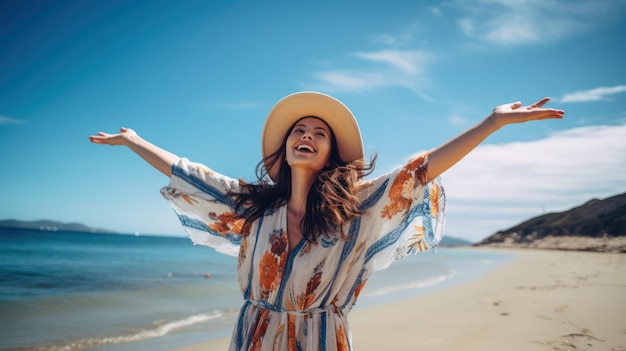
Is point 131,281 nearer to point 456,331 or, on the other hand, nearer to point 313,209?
point 456,331

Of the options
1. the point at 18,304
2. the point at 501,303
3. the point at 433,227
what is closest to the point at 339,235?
the point at 433,227

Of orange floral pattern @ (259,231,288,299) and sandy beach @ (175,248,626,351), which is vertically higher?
orange floral pattern @ (259,231,288,299)

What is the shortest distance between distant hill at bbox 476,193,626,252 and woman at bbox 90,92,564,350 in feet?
43.9

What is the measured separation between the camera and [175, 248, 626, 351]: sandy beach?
3.88 meters

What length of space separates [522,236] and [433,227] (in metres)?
50.7

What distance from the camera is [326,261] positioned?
5.86 feet

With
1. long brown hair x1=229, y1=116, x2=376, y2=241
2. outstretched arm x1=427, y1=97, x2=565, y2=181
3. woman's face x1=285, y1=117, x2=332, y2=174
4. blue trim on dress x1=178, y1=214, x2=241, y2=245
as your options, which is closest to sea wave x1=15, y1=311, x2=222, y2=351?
blue trim on dress x1=178, y1=214, x2=241, y2=245

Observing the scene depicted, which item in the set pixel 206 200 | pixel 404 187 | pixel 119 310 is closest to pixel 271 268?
pixel 206 200

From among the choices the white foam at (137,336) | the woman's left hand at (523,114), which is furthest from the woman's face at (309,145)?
the white foam at (137,336)

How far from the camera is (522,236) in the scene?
46.2m

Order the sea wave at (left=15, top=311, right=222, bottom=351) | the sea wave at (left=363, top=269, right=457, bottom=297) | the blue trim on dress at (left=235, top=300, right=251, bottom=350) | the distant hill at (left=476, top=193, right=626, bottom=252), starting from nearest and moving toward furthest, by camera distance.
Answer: the blue trim on dress at (left=235, top=300, right=251, bottom=350), the sea wave at (left=15, top=311, right=222, bottom=351), the sea wave at (left=363, top=269, right=457, bottom=297), the distant hill at (left=476, top=193, right=626, bottom=252)

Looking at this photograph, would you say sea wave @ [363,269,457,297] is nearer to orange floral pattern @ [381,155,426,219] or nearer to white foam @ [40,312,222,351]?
white foam @ [40,312,222,351]

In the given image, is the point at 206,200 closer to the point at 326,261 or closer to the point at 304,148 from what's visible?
the point at 304,148

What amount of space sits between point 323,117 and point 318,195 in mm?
460
